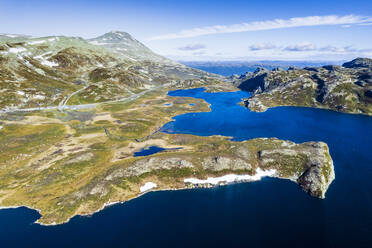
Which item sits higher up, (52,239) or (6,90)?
(6,90)

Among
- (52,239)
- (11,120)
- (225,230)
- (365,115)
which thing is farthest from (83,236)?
(365,115)

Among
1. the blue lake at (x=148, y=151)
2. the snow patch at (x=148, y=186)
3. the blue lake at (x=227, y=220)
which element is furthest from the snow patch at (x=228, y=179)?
the blue lake at (x=148, y=151)

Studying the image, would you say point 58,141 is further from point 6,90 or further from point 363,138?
point 363,138

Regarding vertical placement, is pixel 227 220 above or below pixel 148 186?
above

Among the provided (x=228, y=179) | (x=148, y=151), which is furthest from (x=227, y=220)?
(x=148, y=151)

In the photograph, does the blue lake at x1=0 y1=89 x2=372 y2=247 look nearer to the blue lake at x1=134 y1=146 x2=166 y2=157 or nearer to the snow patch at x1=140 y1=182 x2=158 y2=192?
the snow patch at x1=140 y1=182 x2=158 y2=192

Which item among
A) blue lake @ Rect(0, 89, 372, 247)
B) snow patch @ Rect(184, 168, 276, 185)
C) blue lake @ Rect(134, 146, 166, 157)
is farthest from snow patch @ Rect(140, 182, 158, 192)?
blue lake @ Rect(134, 146, 166, 157)

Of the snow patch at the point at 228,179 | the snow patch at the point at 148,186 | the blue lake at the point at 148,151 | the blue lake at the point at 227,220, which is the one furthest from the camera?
the blue lake at the point at 148,151

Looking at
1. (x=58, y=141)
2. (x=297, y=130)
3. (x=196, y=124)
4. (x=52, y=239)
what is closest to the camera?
(x=52, y=239)

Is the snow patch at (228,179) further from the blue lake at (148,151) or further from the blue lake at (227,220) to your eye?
the blue lake at (148,151)

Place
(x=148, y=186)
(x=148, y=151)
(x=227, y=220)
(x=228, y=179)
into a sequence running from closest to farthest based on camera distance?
1. (x=227, y=220)
2. (x=148, y=186)
3. (x=228, y=179)
4. (x=148, y=151)

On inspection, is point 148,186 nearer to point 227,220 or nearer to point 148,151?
point 148,151
